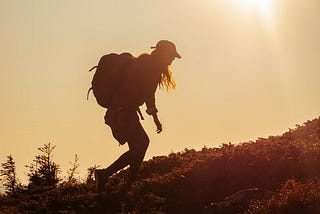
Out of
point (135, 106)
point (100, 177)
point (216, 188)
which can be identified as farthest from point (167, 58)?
point (216, 188)

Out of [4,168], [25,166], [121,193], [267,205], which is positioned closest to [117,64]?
[121,193]

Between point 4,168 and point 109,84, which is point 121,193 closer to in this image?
point 109,84

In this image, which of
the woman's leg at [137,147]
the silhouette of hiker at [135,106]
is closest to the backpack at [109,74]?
the silhouette of hiker at [135,106]

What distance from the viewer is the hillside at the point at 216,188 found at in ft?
33.4

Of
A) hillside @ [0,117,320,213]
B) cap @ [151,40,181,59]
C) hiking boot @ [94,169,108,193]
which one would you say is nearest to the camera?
hillside @ [0,117,320,213]

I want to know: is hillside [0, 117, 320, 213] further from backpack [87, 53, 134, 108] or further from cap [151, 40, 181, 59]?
cap [151, 40, 181, 59]

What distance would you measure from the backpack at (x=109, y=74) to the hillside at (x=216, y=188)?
2.07m

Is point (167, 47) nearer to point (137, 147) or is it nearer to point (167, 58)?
point (167, 58)

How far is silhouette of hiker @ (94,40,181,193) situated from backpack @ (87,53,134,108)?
120 millimetres

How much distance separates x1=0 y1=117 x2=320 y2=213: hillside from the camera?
10195mm

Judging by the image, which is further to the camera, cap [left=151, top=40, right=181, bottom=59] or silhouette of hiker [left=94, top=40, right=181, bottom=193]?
cap [left=151, top=40, right=181, bottom=59]

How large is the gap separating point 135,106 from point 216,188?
257cm

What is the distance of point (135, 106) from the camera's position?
1188 cm

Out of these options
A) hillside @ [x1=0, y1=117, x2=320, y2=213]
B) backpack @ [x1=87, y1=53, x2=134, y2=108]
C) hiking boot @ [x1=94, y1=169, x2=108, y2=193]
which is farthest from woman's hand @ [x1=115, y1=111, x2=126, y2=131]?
hillside @ [x1=0, y1=117, x2=320, y2=213]
